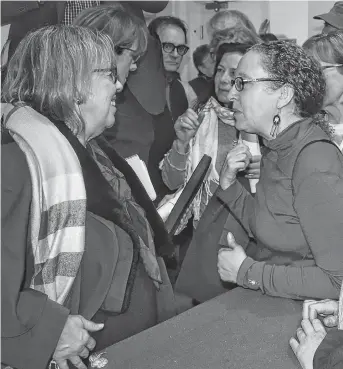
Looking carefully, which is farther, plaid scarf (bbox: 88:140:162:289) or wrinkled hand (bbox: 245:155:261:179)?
wrinkled hand (bbox: 245:155:261:179)

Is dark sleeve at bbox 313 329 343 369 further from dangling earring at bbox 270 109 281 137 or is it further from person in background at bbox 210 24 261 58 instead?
person in background at bbox 210 24 261 58

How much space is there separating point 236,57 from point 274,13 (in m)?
2.81

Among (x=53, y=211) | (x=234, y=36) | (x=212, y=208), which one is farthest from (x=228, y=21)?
(x=53, y=211)

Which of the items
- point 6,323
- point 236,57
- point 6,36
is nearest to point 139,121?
point 236,57

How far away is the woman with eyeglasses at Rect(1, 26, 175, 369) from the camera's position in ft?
3.68

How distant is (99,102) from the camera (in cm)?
148

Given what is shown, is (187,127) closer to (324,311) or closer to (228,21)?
(228,21)

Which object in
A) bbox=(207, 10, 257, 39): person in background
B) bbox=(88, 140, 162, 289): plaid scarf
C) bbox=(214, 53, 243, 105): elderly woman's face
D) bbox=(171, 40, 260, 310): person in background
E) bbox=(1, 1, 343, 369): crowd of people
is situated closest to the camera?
bbox=(1, 1, 343, 369): crowd of people

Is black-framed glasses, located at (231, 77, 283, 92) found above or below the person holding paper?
above

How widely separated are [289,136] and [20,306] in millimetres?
855

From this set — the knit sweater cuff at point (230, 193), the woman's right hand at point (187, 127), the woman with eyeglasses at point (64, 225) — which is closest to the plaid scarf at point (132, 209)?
the woman with eyeglasses at point (64, 225)

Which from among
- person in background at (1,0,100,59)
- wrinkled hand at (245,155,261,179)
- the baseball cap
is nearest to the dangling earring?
wrinkled hand at (245,155,261,179)

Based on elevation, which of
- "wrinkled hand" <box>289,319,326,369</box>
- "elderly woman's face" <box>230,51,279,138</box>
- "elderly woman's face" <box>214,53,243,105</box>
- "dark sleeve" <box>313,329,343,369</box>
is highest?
"elderly woman's face" <box>230,51,279,138</box>

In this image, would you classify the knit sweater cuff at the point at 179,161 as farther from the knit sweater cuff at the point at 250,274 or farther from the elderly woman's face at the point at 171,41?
the knit sweater cuff at the point at 250,274
